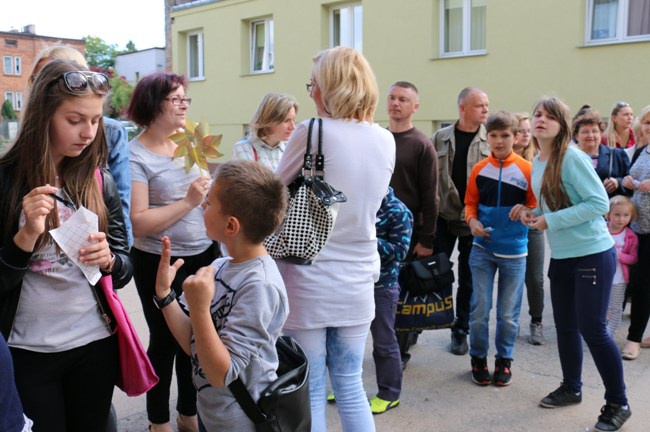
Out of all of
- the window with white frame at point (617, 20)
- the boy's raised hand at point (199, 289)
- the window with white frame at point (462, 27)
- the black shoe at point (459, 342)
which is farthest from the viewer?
the window with white frame at point (462, 27)

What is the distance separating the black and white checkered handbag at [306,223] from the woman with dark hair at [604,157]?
3251 millimetres

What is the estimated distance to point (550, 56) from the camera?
11.3 metres

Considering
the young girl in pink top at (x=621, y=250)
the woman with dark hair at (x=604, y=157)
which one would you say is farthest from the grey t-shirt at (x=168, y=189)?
the young girl in pink top at (x=621, y=250)

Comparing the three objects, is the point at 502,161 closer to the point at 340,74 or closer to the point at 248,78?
the point at 340,74

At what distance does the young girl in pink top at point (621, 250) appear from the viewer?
4.98 metres

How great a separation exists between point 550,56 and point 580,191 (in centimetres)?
873

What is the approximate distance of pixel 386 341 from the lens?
12.2 feet

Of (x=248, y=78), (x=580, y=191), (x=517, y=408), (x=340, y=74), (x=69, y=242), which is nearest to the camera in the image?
(x=69, y=242)

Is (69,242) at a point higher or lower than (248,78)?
lower

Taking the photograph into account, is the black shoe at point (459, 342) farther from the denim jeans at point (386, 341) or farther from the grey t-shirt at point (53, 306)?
the grey t-shirt at point (53, 306)

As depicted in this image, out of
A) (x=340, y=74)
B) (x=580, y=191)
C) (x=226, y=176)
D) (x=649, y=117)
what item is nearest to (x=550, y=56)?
(x=649, y=117)

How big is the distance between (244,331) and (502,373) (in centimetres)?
270

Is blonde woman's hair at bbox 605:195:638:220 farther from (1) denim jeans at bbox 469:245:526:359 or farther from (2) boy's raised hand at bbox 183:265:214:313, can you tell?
(2) boy's raised hand at bbox 183:265:214:313

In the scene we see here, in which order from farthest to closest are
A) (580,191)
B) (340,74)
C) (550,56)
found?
(550,56), (580,191), (340,74)
